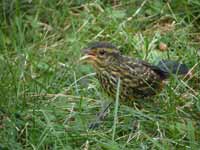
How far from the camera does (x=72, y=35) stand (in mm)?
7305

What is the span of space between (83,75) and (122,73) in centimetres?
79

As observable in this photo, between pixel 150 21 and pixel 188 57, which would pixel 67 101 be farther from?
pixel 150 21

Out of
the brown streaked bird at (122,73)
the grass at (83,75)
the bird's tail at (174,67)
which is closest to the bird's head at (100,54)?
the brown streaked bird at (122,73)

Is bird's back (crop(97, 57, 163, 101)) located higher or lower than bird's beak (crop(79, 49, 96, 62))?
lower

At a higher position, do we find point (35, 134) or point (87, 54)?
point (87, 54)

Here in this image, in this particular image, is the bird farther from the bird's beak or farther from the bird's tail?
the bird's tail

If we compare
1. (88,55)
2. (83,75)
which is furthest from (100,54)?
(83,75)

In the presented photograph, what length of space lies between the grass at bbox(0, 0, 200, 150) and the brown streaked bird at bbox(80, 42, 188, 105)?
3.8 inches

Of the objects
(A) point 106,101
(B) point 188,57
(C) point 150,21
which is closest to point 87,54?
(A) point 106,101

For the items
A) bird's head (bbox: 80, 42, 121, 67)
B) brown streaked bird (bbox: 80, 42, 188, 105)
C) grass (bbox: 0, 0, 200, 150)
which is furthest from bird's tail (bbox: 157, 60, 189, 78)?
bird's head (bbox: 80, 42, 121, 67)

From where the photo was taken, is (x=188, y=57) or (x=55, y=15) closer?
(x=188, y=57)

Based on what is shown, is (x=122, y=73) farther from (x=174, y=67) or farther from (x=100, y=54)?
(x=174, y=67)

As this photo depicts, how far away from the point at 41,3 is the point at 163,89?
2001 mm

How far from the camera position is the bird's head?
229 inches
